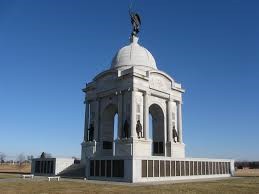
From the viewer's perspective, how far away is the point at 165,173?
151 feet

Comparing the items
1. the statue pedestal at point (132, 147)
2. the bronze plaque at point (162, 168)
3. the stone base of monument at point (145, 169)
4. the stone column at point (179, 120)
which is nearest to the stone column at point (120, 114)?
the statue pedestal at point (132, 147)

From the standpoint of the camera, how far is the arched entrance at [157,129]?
59119 mm

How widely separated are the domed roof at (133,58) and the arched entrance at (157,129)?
827cm

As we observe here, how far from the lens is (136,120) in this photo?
172 ft

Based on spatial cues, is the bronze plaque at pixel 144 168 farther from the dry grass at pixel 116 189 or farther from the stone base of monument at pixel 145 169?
the dry grass at pixel 116 189

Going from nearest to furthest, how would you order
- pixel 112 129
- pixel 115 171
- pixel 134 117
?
pixel 115 171
pixel 134 117
pixel 112 129

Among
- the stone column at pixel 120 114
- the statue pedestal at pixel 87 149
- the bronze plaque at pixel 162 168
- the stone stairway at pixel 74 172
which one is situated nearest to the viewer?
the bronze plaque at pixel 162 168

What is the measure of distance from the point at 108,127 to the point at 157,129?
367 inches

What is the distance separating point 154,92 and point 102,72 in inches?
413

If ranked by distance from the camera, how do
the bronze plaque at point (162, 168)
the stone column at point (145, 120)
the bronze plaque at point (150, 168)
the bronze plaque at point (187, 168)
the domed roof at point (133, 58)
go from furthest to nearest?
the domed roof at point (133, 58), the stone column at point (145, 120), the bronze plaque at point (187, 168), the bronze plaque at point (162, 168), the bronze plaque at point (150, 168)

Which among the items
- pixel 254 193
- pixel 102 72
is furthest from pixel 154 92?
pixel 254 193

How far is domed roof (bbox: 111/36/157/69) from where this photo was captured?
198ft

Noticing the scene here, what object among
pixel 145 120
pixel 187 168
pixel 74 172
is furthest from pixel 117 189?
pixel 74 172

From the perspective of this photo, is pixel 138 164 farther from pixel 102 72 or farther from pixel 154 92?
pixel 102 72
